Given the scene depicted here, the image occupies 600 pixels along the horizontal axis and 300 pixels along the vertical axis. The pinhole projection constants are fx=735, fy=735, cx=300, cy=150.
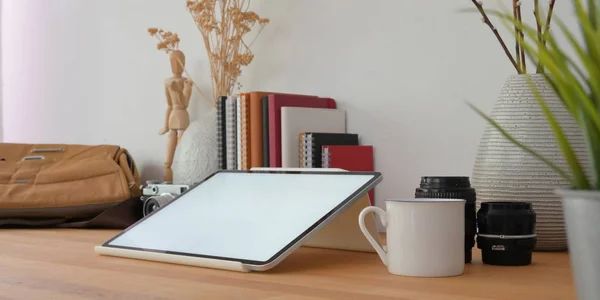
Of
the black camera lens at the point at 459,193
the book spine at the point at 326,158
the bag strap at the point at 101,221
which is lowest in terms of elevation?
the bag strap at the point at 101,221

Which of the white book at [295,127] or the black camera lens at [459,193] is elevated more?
the white book at [295,127]

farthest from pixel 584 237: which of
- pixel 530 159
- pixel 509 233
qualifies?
pixel 530 159

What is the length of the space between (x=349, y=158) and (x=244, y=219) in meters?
0.58

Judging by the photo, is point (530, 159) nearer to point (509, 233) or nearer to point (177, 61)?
point (509, 233)

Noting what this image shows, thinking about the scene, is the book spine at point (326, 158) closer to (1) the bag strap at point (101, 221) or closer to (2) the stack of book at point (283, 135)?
(2) the stack of book at point (283, 135)

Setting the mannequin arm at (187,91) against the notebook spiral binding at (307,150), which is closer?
the notebook spiral binding at (307,150)

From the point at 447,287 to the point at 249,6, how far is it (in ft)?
4.23

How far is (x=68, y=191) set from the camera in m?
1.72

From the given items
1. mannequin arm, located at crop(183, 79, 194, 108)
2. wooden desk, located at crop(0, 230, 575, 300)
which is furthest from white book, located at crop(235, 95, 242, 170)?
wooden desk, located at crop(0, 230, 575, 300)

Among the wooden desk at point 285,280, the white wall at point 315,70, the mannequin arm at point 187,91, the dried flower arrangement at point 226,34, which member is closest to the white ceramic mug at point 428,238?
the wooden desk at point 285,280

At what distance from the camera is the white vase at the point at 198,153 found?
1.78 metres

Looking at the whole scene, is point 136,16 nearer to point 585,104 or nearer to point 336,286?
point 336,286

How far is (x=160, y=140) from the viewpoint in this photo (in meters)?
2.20

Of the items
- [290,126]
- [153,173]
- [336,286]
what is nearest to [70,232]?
[290,126]
